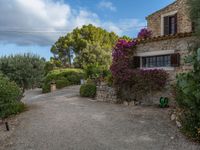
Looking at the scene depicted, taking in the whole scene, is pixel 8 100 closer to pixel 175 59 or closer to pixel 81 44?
pixel 175 59

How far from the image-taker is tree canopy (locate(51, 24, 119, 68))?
36009mm

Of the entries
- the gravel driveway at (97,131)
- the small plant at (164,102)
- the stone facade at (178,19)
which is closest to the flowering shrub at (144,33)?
the stone facade at (178,19)

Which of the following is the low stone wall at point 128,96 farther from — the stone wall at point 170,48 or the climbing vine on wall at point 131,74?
the climbing vine on wall at point 131,74

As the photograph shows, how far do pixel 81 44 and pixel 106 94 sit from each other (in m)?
26.0

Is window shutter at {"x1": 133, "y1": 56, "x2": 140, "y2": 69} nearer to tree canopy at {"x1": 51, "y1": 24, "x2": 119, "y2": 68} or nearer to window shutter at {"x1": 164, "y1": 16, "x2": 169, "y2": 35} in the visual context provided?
window shutter at {"x1": 164, "y1": 16, "x2": 169, "y2": 35}

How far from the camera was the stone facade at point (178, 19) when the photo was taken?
15398 mm

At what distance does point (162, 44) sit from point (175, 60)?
1220mm

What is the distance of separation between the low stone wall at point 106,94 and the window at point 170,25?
5.62 metres

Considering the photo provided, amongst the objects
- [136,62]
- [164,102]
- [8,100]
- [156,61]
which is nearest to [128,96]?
[136,62]

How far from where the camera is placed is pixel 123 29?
32781 millimetres

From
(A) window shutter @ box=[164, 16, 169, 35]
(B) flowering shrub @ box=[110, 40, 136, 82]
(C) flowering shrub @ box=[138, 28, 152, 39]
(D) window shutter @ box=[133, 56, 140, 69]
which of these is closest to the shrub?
(B) flowering shrub @ box=[110, 40, 136, 82]

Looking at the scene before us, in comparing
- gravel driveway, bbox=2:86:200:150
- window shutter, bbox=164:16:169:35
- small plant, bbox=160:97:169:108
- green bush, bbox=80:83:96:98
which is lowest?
gravel driveway, bbox=2:86:200:150

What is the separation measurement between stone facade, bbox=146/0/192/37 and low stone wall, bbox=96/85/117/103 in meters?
5.42

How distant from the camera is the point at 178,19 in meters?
15.9
